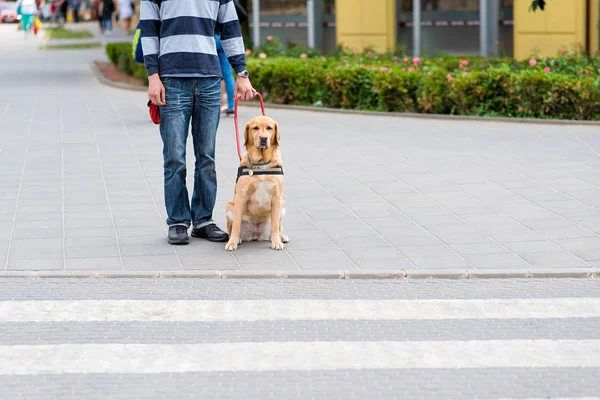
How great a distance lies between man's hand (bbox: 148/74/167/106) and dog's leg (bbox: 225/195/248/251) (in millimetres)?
879

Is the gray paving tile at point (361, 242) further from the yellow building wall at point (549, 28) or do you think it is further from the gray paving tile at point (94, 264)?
the yellow building wall at point (549, 28)

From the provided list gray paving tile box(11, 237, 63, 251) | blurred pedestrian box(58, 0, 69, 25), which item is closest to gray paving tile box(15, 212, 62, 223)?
gray paving tile box(11, 237, 63, 251)

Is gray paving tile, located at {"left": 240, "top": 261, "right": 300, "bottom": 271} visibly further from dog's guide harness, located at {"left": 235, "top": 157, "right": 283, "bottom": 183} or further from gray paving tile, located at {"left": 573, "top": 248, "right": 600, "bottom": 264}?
gray paving tile, located at {"left": 573, "top": 248, "right": 600, "bottom": 264}

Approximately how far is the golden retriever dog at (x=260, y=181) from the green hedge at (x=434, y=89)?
756 cm

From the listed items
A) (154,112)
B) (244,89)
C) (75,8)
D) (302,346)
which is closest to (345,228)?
(244,89)

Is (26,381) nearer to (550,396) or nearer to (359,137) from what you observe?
(550,396)

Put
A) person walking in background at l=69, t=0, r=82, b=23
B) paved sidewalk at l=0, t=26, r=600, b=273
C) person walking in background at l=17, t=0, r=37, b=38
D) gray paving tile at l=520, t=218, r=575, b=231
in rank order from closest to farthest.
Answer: paved sidewalk at l=0, t=26, r=600, b=273 < gray paving tile at l=520, t=218, r=575, b=231 < person walking in background at l=17, t=0, r=37, b=38 < person walking in background at l=69, t=0, r=82, b=23

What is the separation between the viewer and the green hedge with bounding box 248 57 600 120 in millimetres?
14688

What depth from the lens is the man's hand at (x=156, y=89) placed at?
7.99 metres

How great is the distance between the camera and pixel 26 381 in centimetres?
518

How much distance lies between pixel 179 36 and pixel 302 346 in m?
3.05

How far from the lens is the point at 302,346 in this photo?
5730mm

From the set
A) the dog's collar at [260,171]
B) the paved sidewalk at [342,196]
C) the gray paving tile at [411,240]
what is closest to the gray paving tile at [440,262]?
the paved sidewalk at [342,196]

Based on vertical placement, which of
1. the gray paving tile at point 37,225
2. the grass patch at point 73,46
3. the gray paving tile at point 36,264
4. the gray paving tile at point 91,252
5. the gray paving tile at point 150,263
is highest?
the grass patch at point 73,46
